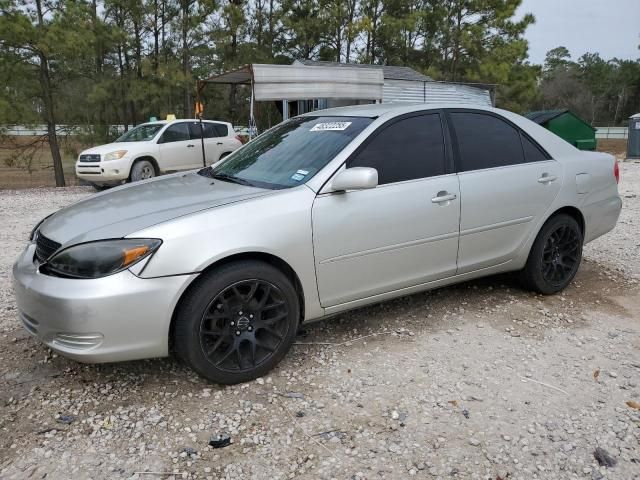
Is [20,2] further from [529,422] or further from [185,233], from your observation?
[529,422]

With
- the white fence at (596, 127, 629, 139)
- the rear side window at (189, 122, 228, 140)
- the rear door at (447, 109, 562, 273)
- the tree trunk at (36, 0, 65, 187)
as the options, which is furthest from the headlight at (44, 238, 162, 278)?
the white fence at (596, 127, 629, 139)

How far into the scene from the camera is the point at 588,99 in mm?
58625

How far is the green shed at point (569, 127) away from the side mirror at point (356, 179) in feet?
50.9

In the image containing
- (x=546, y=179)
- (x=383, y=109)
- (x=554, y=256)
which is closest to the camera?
(x=383, y=109)

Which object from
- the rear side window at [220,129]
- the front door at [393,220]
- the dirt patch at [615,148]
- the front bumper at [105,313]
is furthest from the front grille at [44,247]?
the dirt patch at [615,148]

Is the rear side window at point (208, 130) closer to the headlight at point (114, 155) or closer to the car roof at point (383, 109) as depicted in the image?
the headlight at point (114, 155)

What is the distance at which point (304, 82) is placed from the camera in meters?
10.2

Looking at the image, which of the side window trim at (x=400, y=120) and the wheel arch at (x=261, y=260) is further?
the side window trim at (x=400, y=120)

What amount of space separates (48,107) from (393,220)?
16074 mm

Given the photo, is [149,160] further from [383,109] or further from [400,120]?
[400,120]

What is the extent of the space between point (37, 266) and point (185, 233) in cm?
85

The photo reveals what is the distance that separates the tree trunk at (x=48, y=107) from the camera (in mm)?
15402

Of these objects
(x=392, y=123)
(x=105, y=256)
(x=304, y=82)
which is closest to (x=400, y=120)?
(x=392, y=123)

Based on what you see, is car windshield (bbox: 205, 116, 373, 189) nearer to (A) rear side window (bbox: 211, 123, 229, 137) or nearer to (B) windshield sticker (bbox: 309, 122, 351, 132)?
(B) windshield sticker (bbox: 309, 122, 351, 132)
